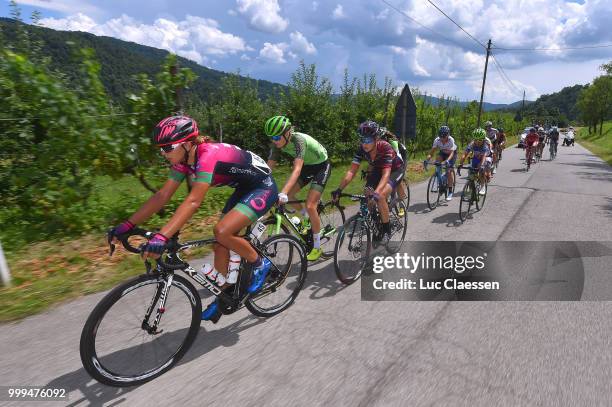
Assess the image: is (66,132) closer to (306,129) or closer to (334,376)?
(334,376)

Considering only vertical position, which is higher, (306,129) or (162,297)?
(306,129)

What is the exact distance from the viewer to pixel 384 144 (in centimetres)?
524

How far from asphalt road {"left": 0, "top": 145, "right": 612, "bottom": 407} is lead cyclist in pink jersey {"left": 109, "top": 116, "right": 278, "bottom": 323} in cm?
57

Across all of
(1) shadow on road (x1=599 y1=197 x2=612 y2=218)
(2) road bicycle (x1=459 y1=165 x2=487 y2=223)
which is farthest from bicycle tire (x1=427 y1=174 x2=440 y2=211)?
(1) shadow on road (x1=599 y1=197 x2=612 y2=218)

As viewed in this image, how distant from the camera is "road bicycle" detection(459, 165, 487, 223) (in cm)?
767

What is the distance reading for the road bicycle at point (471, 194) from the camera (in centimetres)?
767

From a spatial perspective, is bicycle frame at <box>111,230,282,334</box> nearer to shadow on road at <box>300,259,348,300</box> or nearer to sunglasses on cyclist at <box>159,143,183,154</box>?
sunglasses on cyclist at <box>159,143,183,154</box>

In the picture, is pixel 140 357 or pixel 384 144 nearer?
pixel 140 357

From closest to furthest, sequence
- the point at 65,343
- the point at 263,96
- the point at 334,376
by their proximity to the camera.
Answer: the point at 334,376, the point at 65,343, the point at 263,96

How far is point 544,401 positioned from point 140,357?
3100 millimetres

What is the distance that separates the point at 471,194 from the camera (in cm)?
800

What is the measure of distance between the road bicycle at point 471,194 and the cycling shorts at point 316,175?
3773mm

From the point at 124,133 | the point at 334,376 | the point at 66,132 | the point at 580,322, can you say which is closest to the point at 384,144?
the point at 580,322

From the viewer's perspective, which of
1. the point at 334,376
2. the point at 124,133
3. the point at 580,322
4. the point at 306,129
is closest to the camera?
the point at 334,376
